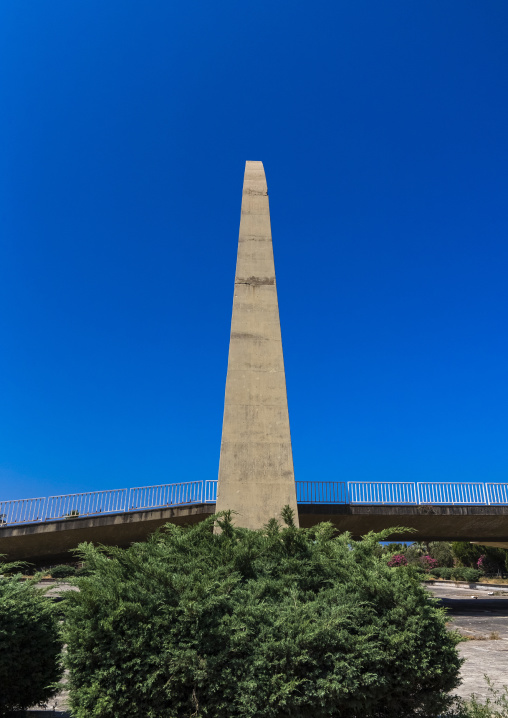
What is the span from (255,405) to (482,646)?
30.4 ft

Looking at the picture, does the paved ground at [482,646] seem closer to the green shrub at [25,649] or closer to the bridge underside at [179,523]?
the bridge underside at [179,523]

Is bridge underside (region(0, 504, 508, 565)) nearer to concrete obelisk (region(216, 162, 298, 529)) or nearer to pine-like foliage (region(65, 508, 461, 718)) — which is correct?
concrete obelisk (region(216, 162, 298, 529))

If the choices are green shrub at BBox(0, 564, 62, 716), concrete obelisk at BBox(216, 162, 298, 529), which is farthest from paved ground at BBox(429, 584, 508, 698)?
green shrub at BBox(0, 564, 62, 716)

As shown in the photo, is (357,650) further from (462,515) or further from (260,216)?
(462,515)

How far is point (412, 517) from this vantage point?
1905cm

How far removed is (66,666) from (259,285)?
9.00 m

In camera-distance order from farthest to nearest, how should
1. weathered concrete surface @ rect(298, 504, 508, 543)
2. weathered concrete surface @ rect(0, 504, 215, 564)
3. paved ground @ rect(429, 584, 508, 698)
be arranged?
weathered concrete surface @ rect(298, 504, 508, 543)
weathered concrete surface @ rect(0, 504, 215, 564)
paved ground @ rect(429, 584, 508, 698)

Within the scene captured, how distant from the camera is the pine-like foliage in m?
4.55

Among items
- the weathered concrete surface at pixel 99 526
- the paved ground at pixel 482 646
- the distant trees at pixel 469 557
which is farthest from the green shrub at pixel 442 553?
the weathered concrete surface at pixel 99 526

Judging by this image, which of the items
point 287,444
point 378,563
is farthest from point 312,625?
point 287,444

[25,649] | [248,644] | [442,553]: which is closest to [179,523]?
[25,649]

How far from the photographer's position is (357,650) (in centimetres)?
481

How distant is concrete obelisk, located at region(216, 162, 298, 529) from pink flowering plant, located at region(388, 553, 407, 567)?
12.5 feet

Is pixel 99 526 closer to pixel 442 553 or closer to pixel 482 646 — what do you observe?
pixel 482 646
